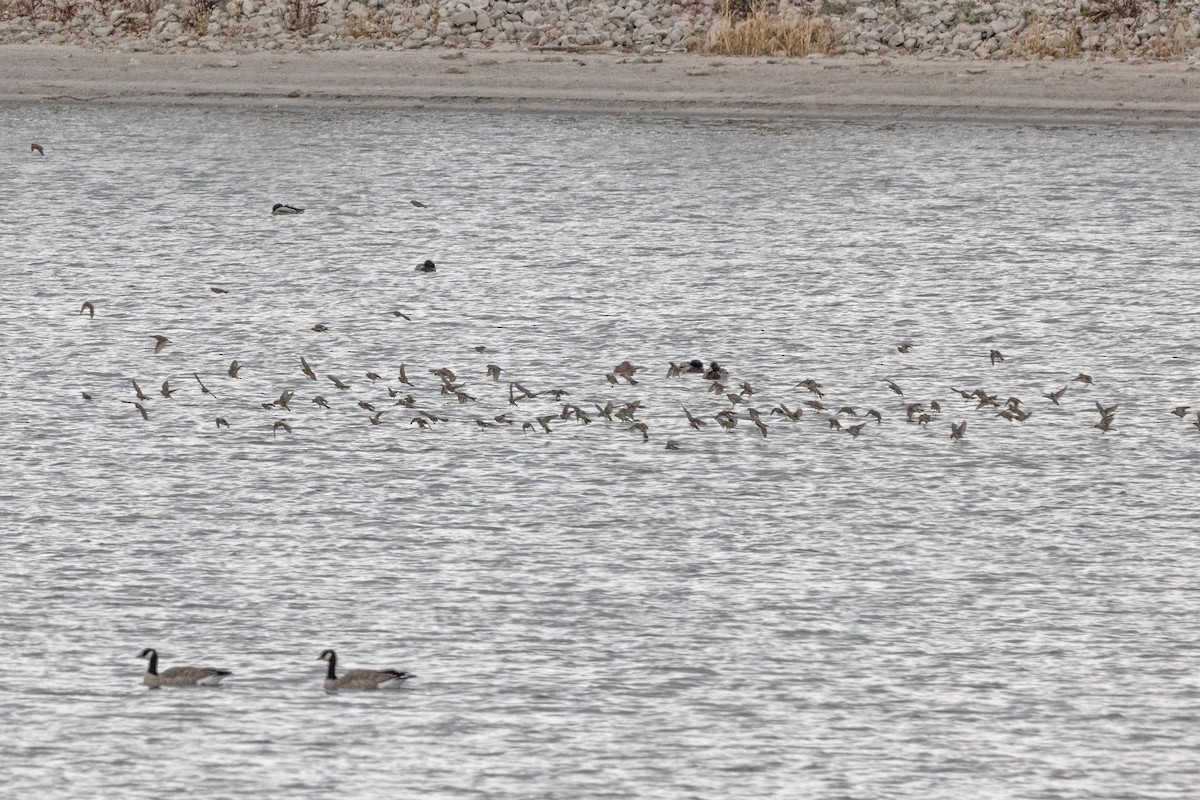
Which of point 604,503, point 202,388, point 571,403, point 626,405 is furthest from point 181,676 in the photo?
point 202,388

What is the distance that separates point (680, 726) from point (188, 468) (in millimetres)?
6120

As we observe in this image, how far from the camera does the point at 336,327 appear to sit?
19.7 meters

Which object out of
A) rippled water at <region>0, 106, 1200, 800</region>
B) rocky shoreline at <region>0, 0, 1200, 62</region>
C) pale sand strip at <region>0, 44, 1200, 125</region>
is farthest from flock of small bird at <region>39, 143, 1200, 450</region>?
Answer: rocky shoreline at <region>0, 0, 1200, 62</region>

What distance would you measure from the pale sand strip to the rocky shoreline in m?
0.61

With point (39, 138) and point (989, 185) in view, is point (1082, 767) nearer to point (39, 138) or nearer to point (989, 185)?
point (989, 185)

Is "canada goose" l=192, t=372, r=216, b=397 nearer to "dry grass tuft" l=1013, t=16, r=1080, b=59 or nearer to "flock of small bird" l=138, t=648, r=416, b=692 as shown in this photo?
"flock of small bird" l=138, t=648, r=416, b=692

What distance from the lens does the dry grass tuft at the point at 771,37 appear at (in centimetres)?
3553

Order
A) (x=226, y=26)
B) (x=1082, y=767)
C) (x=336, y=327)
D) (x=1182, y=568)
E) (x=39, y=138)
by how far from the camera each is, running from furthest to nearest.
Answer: (x=226, y=26), (x=39, y=138), (x=336, y=327), (x=1182, y=568), (x=1082, y=767)

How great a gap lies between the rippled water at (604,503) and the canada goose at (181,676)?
90mm

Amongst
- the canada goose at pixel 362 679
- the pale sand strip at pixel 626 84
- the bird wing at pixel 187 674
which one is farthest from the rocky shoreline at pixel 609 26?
the bird wing at pixel 187 674

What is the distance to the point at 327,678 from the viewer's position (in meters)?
10.1

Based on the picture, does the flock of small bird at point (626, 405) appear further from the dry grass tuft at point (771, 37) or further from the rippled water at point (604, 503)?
the dry grass tuft at point (771, 37)

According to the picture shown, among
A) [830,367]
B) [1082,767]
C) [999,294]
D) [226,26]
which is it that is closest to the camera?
[1082,767]

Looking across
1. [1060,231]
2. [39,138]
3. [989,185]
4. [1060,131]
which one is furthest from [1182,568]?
[39,138]
